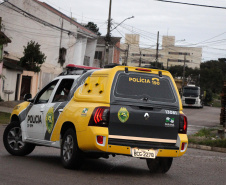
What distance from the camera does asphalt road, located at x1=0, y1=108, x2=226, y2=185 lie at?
856 cm

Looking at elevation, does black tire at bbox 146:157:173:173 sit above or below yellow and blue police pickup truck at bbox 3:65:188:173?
below

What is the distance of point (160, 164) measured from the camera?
34.1ft

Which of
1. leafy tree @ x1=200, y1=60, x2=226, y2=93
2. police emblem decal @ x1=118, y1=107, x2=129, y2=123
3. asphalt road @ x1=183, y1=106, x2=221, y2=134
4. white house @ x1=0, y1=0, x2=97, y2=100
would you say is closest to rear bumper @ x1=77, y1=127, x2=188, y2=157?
police emblem decal @ x1=118, y1=107, x2=129, y2=123

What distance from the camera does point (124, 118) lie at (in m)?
9.19

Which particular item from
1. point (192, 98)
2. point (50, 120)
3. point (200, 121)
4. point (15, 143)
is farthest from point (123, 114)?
point (192, 98)

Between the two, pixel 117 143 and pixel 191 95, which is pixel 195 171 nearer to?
pixel 117 143

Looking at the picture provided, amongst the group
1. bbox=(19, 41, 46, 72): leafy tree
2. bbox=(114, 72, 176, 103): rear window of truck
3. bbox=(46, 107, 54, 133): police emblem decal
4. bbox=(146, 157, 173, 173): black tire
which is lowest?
bbox=(146, 157, 173, 173): black tire

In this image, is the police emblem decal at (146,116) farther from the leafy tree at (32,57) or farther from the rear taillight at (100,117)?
the leafy tree at (32,57)

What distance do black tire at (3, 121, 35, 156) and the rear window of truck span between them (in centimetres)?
327

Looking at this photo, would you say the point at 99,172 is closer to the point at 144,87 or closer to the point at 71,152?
the point at 71,152

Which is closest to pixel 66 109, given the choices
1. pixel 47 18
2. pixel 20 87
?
pixel 20 87

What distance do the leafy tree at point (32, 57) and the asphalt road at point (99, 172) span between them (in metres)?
32.0

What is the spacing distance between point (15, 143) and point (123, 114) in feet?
11.8

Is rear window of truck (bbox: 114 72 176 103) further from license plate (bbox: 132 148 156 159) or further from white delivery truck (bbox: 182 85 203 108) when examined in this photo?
white delivery truck (bbox: 182 85 203 108)
